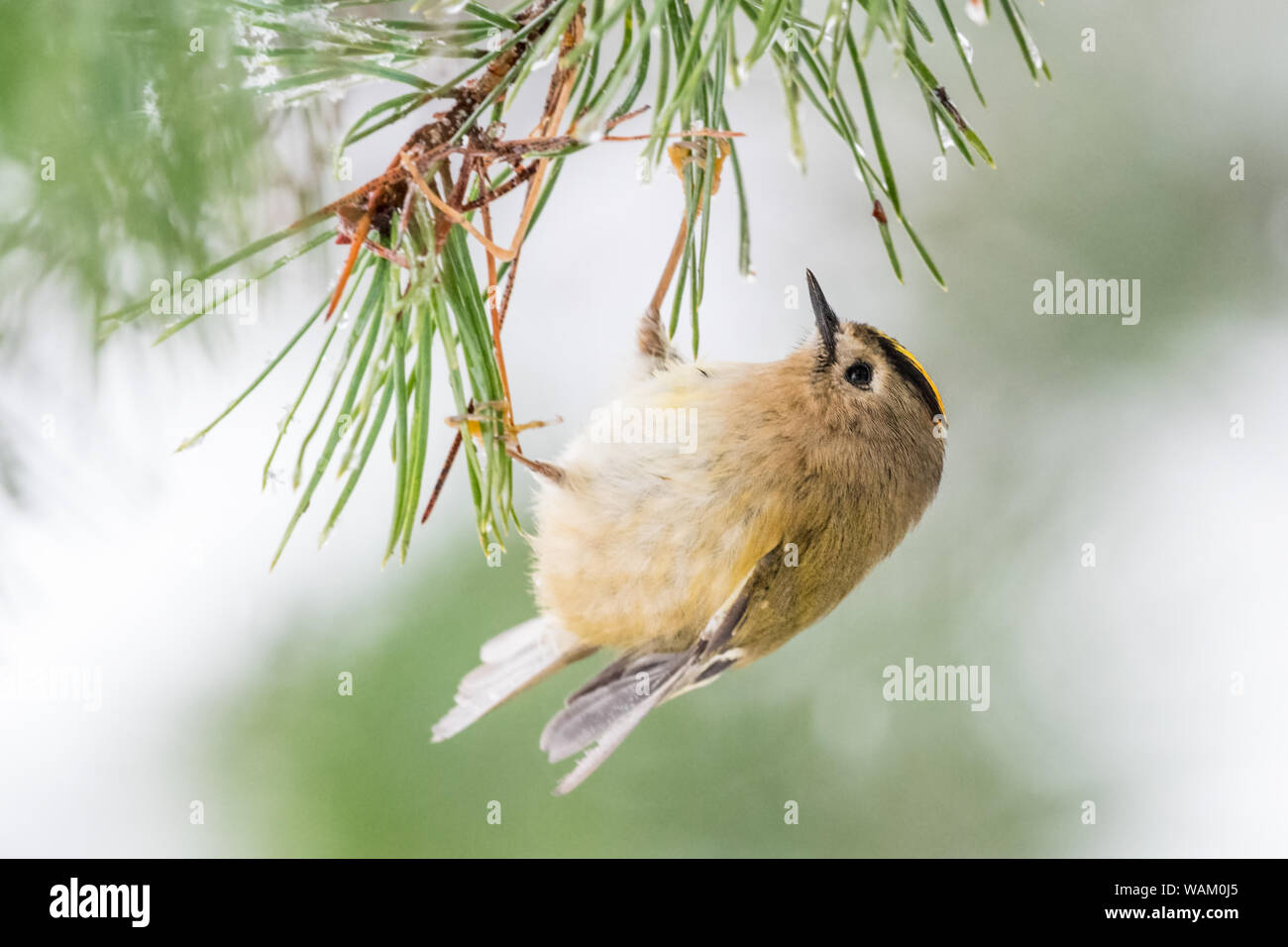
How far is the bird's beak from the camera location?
1.04 metres

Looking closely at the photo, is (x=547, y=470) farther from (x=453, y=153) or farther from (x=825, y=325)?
(x=453, y=153)

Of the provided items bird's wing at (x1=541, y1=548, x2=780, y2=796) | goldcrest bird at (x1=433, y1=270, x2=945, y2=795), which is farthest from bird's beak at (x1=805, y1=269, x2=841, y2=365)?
bird's wing at (x1=541, y1=548, x2=780, y2=796)

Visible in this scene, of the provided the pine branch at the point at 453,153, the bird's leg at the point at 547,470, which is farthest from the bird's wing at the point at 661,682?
the pine branch at the point at 453,153

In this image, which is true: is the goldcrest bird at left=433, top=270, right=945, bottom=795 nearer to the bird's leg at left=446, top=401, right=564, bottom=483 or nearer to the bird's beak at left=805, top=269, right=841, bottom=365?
the bird's beak at left=805, top=269, right=841, bottom=365

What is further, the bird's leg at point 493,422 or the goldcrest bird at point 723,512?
the goldcrest bird at point 723,512

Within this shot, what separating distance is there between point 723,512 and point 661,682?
6.6 inches

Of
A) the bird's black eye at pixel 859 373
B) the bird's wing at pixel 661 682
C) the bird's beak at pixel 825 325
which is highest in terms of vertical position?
the bird's beak at pixel 825 325

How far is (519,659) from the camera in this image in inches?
44.3

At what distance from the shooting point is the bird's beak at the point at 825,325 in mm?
1045

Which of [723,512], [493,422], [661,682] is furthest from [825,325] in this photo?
[493,422]

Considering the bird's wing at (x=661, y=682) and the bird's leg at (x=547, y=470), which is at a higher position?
the bird's leg at (x=547, y=470)

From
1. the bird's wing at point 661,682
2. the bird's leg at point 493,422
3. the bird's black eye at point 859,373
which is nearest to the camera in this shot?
the bird's leg at point 493,422

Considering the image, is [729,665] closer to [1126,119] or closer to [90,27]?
[90,27]

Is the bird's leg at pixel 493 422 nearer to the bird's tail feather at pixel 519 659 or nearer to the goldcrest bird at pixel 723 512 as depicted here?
the goldcrest bird at pixel 723 512
